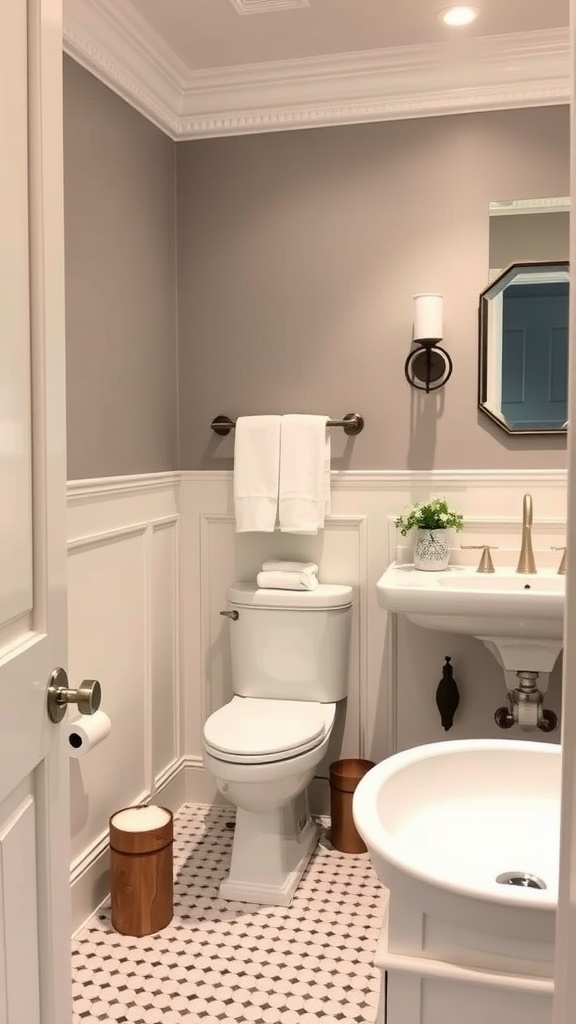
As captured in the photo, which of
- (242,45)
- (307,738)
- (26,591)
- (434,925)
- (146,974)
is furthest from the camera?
(242,45)

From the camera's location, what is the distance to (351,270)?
2.84 metres

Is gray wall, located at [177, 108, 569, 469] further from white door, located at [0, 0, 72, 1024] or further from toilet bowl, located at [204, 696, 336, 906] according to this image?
Answer: white door, located at [0, 0, 72, 1024]

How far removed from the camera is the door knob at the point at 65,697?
3.85ft

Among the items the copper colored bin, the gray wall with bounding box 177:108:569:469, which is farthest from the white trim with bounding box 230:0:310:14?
the copper colored bin

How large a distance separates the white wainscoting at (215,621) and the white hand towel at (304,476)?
14cm

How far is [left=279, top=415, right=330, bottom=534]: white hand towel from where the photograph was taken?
2.76 meters

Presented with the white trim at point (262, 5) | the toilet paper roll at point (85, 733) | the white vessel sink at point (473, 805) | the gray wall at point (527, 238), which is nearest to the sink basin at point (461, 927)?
the white vessel sink at point (473, 805)

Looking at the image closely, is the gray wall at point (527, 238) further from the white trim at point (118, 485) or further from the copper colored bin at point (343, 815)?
the copper colored bin at point (343, 815)

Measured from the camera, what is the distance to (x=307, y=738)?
95.7 inches

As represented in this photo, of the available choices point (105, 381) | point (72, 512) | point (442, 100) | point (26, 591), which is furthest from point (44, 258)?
point (442, 100)

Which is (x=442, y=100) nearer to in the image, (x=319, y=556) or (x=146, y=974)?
(x=319, y=556)

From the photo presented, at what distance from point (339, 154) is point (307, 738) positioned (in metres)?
1.83

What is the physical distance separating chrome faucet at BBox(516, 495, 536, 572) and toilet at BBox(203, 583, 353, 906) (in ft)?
1.80

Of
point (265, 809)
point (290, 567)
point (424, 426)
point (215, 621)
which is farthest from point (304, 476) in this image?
point (265, 809)
